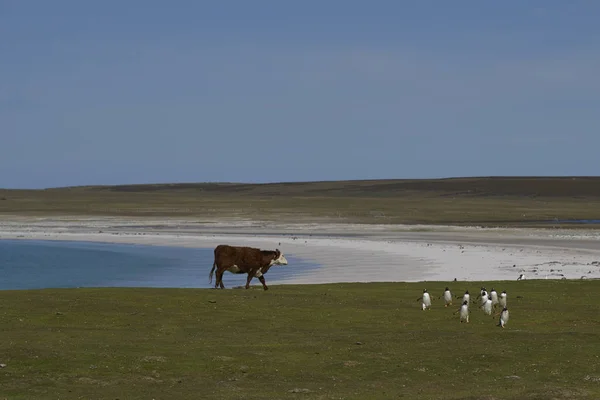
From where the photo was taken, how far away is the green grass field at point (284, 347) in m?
16.5

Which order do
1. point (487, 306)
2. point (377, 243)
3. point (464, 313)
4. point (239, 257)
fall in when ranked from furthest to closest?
1. point (377, 243)
2. point (239, 257)
3. point (487, 306)
4. point (464, 313)

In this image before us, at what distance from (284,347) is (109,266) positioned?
33.3 meters

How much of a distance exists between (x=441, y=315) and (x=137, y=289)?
31.6 feet

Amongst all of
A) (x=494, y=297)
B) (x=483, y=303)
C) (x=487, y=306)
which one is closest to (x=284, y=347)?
(x=487, y=306)

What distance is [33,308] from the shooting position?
2430cm

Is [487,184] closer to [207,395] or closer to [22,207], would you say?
[22,207]

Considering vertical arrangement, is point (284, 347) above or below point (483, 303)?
below

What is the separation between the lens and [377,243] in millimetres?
65000

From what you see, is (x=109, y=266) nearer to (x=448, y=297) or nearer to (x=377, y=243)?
(x=377, y=243)

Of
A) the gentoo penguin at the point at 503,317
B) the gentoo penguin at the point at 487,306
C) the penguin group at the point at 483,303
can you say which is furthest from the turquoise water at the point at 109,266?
the gentoo penguin at the point at 503,317

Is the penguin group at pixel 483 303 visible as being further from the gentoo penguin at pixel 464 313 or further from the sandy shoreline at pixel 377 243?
the sandy shoreline at pixel 377 243

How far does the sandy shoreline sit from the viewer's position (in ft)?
144

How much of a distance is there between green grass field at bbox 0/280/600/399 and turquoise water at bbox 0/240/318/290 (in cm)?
1330

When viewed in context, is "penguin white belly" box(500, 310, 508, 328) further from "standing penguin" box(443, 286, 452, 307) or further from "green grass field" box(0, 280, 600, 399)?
"standing penguin" box(443, 286, 452, 307)
